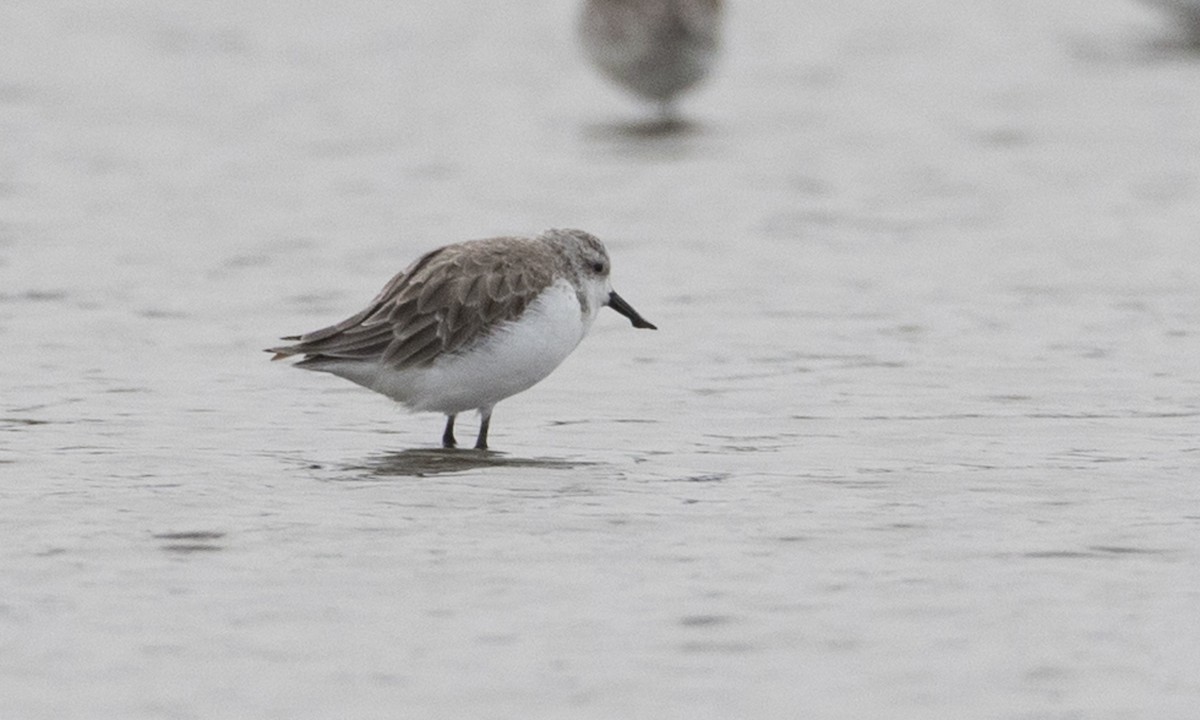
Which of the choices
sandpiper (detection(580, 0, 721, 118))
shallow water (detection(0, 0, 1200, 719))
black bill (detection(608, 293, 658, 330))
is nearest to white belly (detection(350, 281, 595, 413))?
shallow water (detection(0, 0, 1200, 719))

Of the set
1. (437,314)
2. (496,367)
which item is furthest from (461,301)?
(496,367)

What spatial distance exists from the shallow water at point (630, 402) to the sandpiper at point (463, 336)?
32cm

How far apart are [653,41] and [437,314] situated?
9.49 metres

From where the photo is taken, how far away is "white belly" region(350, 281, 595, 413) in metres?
9.36

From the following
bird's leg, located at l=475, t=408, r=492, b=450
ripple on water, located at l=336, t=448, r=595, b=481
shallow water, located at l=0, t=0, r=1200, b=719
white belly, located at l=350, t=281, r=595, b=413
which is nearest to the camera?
shallow water, located at l=0, t=0, r=1200, b=719

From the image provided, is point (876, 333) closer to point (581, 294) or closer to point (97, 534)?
point (581, 294)

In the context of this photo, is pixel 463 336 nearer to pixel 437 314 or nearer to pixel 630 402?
pixel 437 314

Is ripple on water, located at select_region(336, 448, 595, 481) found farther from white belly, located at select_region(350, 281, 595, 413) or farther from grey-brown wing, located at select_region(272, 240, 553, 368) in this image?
grey-brown wing, located at select_region(272, 240, 553, 368)

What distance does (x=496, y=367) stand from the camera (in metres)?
9.36

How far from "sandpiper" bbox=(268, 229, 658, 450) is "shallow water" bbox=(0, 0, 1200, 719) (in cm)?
32

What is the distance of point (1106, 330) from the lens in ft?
39.9

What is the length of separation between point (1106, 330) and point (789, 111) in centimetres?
811

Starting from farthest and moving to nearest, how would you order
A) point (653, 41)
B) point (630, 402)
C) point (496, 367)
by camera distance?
1. point (653, 41)
2. point (630, 402)
3. point (496, 367)

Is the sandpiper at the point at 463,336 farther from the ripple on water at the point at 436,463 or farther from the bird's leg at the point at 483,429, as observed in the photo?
the ripple on water at the point at 436,463
